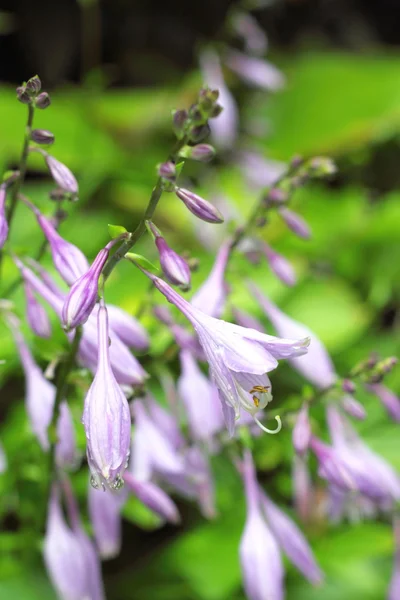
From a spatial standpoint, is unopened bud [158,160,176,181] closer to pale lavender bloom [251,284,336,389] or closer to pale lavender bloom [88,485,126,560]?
pale lavender bloom [251,284,336,389]

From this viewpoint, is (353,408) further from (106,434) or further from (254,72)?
(254,72)

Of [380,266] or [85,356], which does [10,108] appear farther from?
[85,356]

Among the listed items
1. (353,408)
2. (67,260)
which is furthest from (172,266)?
(353,408)

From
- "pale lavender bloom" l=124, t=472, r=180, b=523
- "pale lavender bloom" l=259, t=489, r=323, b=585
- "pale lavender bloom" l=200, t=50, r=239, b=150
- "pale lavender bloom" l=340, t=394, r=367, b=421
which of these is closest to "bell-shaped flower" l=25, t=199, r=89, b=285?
"pale lavender bloom" l=124, t=472, r=180, b=523

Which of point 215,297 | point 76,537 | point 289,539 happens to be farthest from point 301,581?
point 215,297

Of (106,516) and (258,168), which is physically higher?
(106,516)
